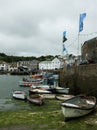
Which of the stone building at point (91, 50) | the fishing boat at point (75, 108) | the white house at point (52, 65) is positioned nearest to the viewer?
the fishing boat at point (75, 108)

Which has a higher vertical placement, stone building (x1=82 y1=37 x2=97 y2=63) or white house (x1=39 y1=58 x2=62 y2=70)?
white house (x1=39 y1=58 x2=62 y2=70)

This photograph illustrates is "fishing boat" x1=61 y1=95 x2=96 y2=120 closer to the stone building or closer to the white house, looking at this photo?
the stone building

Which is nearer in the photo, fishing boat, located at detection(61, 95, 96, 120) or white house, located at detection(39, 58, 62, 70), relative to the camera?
fishing boat, located at detection(61, 95, 96, 120)

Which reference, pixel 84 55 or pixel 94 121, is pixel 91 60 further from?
pixel 94 121

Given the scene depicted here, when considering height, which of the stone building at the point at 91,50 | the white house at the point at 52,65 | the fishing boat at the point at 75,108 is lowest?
the fishing boat at the point at 75,108

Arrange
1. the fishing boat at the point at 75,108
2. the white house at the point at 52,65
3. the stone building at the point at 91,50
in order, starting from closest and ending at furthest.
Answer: the fishing boat at the point at 75,108 → the stone building at the point at 91,50 → the white house at the point at 52,65

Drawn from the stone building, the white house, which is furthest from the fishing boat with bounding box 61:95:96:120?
the white house

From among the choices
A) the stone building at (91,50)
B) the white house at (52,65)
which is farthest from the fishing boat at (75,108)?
the white house at (52,65)

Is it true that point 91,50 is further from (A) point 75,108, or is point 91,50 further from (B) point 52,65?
(B) point 52,65

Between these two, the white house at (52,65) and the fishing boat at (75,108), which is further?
the white house at (52,65)

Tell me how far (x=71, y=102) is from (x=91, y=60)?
18.2 meters

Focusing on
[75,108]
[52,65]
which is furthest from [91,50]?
[52,65]

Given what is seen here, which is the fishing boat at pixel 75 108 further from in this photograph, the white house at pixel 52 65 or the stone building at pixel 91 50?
the white house at pixel 52 65

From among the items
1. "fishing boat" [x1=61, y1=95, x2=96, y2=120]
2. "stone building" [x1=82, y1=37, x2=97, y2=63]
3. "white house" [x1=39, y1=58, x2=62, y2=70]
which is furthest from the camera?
"white house" [x1=39, y1=58, x2=62, y2=70]
